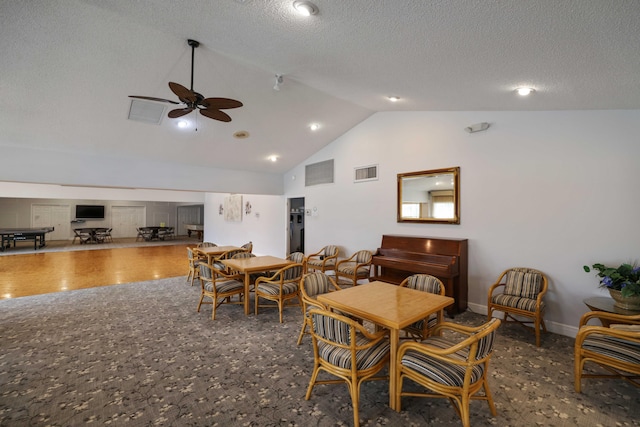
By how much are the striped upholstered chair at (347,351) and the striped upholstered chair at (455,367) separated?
7.4 inches

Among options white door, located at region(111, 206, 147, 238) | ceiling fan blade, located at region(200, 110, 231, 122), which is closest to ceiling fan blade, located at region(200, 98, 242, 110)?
ceiling fan blade, located at region(200, 110, 231, 122)

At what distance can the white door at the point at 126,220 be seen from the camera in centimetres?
1598

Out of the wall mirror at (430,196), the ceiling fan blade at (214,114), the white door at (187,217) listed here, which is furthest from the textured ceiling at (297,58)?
the white door at (187,217)

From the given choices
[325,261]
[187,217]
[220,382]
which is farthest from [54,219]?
[220,382]

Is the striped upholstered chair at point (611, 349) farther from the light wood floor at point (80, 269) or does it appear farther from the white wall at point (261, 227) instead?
the light wood floor at point (80, 269)

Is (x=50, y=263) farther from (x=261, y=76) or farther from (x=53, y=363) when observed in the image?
(x=261, y=76)

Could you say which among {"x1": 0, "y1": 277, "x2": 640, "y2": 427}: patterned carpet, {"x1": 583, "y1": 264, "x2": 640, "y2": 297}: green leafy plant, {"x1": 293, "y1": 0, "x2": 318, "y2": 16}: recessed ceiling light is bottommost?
{"x1": 0, "y1": 277, "x2": 640, "y2": 427}: patterned carpet

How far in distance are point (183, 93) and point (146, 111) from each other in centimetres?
208

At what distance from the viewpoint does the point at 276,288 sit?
4078 mm

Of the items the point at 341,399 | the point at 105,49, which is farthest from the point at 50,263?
the point at 341,399

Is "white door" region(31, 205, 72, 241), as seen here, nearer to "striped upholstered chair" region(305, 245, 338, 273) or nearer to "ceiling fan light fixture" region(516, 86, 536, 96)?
"striped upholstered chair" region(305, 245, 338, 273)

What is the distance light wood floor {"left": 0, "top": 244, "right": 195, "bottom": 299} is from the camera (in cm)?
593

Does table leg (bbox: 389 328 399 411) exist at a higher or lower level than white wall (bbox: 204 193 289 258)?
lower

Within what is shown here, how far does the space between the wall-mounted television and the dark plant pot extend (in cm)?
1938
